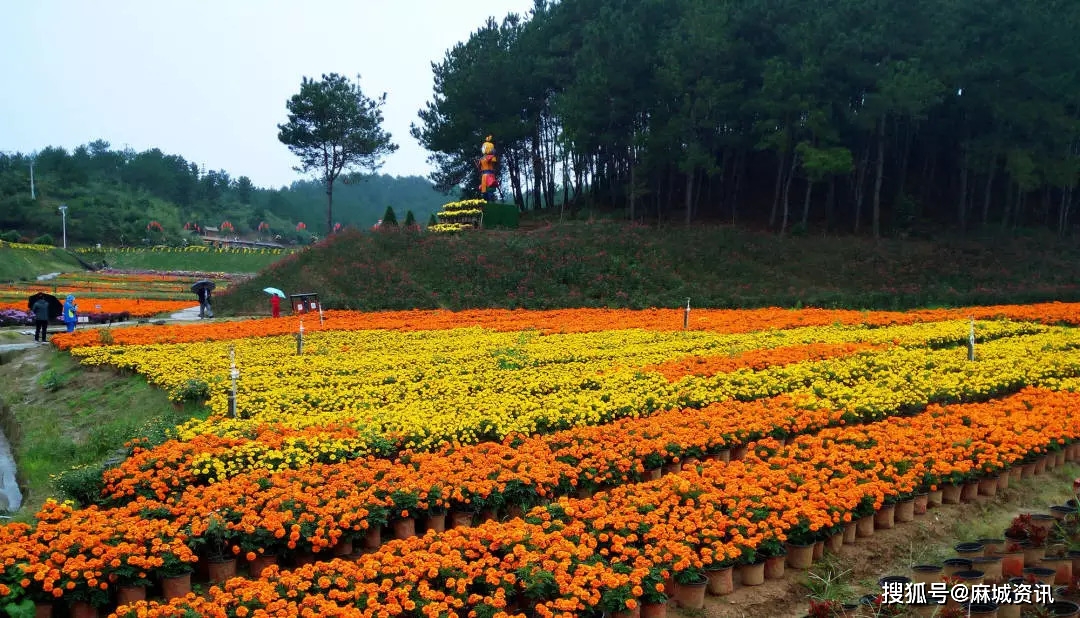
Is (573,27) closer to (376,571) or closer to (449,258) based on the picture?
(449,258)

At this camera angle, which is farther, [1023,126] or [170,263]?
[170,263]

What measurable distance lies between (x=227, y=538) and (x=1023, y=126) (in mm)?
39888

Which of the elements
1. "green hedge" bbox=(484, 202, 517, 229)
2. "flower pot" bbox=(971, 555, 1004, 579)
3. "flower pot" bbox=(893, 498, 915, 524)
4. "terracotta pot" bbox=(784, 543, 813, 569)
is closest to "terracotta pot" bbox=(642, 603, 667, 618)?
"terracotta pot" bbox=(784, 543, 813, 569)

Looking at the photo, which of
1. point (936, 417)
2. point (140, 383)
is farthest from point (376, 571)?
point (140, 383)

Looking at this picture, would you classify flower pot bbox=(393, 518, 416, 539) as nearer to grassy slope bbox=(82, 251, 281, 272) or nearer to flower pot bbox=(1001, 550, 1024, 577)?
flower pot bbox=(1001, 550, 1024, 577)

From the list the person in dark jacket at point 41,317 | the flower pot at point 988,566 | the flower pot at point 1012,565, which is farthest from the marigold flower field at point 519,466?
the person in dark jacket at point 41,317

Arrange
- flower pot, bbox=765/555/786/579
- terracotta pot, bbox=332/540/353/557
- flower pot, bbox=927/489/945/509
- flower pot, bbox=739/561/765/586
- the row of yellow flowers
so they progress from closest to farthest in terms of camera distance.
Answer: flower pot, bbox=739/561/765/586 → flower pot, bbox=765/555/786/579 → terracotta pot, bbox=332/540/353/557 → flower pot, bbox=927/489/945/509 → the row of yellow flowers

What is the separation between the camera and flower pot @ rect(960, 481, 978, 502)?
8.85m

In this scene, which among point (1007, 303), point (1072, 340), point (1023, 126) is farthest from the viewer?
point (1023, 126)

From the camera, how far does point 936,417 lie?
10.8 metres

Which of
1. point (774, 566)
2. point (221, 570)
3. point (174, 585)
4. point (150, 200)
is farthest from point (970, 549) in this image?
point (150, 200)

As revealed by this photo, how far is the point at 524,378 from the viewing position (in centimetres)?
1401

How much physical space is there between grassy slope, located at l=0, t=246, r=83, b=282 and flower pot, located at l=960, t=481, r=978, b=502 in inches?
1945

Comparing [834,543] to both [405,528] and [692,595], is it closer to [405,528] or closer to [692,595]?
[692,595]
